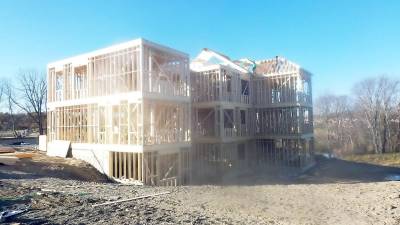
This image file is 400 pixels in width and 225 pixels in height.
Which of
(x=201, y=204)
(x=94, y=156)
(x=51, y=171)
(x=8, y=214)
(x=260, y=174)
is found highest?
(x=94, y=156)

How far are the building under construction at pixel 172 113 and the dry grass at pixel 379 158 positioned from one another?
9.02 metres

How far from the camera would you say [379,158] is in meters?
32.4

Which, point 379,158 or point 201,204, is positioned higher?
point 201,204

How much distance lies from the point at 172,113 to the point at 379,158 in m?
26.3

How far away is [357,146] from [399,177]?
17582 mm

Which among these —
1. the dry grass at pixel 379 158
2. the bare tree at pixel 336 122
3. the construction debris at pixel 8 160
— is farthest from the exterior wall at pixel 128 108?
the bare tree at pixel 336 122

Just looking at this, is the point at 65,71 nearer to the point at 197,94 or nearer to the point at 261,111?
the point at 197,94

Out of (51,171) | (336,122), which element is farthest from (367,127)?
(51,171)

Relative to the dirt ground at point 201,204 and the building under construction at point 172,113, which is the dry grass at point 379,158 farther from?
the dirt ground at point 201,204

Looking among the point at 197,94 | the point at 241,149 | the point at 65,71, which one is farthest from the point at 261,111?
the point at 65,71

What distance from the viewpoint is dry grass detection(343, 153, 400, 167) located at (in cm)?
3041

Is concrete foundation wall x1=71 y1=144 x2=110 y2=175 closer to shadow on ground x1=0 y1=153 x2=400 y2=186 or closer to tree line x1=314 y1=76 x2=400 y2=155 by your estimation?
shadow on ground x1=0 y1=153 x2=400 y2=186

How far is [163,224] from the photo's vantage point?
7.53 m

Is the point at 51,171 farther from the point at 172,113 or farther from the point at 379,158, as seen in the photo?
the point at 379,158
